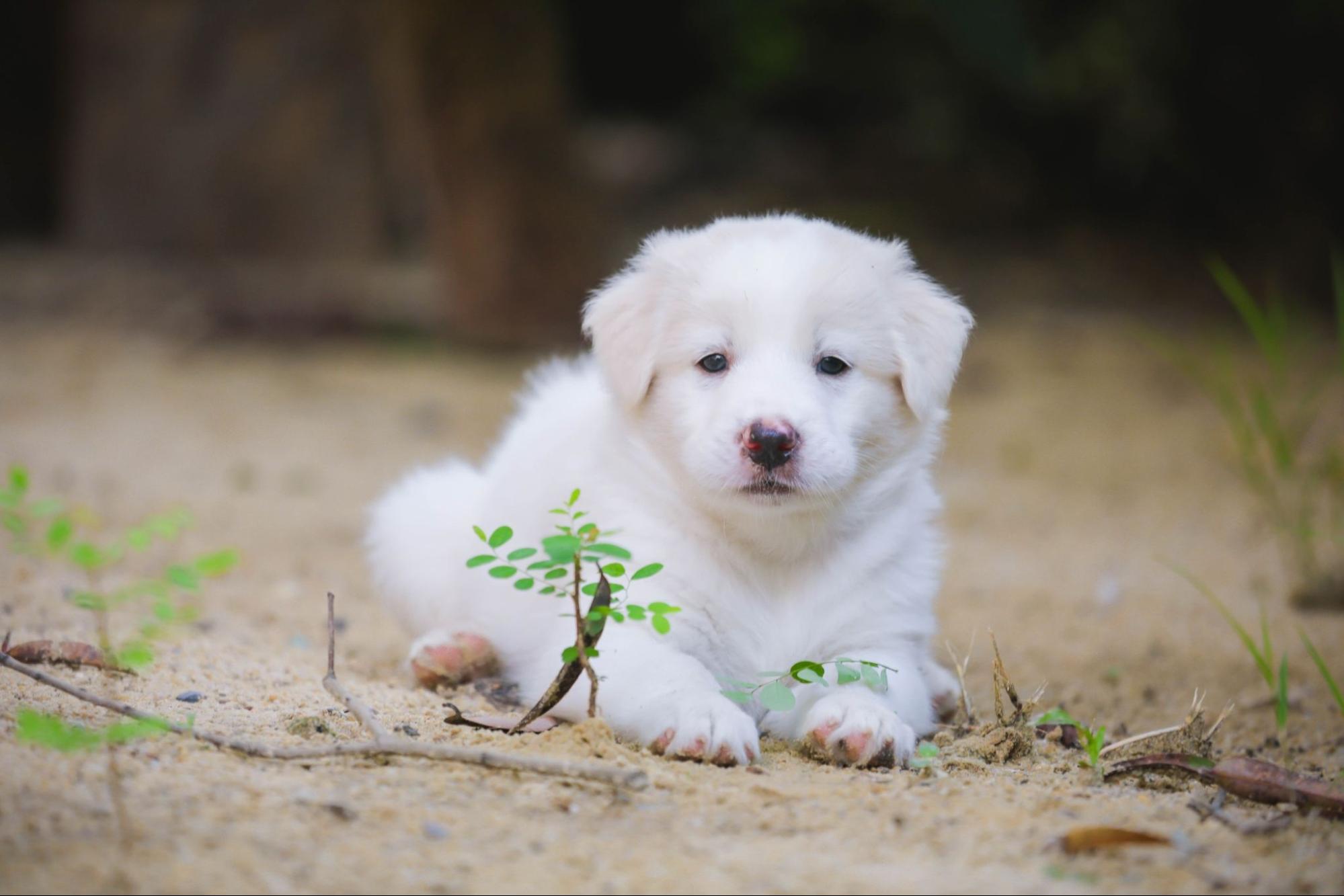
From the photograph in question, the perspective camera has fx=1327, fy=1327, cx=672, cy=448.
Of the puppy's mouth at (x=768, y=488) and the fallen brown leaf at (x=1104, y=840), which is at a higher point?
the puppy's mouth at (x=768, y=488)

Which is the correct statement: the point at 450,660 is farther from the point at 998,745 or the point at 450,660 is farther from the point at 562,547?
the point at 998,745

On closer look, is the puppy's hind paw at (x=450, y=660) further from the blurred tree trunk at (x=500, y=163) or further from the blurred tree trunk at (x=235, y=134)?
the blurred tree trunk at (x=235, y=134)

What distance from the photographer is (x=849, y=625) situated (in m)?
3.17

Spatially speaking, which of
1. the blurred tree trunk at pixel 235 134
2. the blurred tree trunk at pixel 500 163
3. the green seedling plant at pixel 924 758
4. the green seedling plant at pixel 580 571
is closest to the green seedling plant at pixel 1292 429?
the green seedling plant at pixel 924 758

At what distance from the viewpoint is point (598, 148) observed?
40.2 feet

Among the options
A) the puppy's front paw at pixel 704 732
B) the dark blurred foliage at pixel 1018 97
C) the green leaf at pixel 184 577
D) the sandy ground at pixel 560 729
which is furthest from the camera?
the dark blurred foliage at pixel 1018 97

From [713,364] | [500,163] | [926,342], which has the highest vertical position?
[500,163]

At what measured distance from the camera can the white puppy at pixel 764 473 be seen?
9.56ft

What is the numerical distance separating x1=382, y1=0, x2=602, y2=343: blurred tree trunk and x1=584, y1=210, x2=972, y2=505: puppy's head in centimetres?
474

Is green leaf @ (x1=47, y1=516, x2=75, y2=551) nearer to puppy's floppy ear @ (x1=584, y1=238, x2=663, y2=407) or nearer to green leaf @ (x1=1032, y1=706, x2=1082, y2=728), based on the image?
puppy's floppy ear @ (x1=584, y1=238, x2=663, y2=407)

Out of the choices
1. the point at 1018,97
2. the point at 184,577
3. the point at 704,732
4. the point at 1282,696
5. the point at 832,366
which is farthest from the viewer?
the point at 1018,97

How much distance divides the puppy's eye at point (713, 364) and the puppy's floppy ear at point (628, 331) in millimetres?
126

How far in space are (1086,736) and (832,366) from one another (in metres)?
1.00

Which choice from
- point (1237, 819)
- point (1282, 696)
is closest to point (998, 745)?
point (1237, 819)
